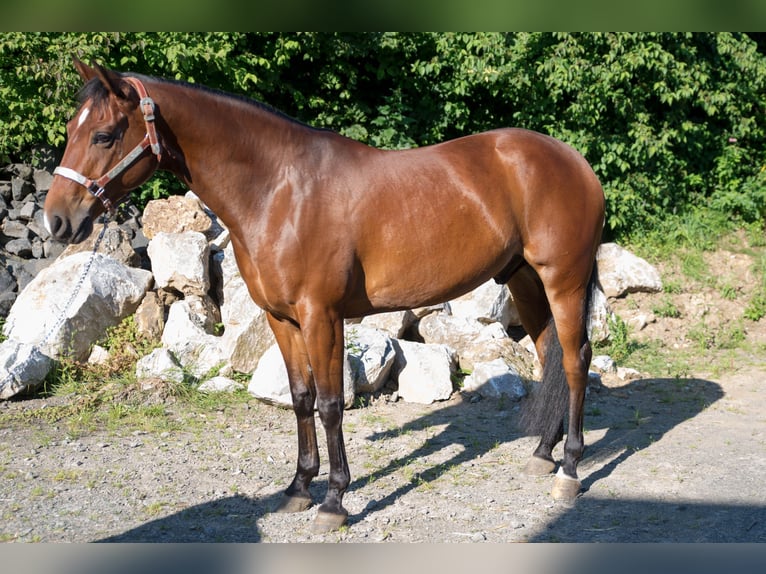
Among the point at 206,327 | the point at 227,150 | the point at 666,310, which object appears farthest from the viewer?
the point at 666,310

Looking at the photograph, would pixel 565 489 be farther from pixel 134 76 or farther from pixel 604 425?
pixel 134 76

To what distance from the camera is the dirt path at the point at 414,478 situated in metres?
3.69

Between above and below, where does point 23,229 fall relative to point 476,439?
above

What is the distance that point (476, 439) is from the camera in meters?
5.05

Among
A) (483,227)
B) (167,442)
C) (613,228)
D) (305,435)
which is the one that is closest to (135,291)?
(167,442)

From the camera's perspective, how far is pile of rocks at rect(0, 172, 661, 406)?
18.9ft

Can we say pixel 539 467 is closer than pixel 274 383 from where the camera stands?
Yes

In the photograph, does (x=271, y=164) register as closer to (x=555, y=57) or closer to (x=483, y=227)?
(x=483, y=227)

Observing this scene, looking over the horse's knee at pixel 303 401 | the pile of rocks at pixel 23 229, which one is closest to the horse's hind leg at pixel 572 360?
the horse's knee at pixel 303 401

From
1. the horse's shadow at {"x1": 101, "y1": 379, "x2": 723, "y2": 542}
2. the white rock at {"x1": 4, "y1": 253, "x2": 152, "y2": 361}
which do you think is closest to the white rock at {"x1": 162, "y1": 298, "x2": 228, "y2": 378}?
the white rock at {"x1": 4, "y1": 253, "x2": 152, "y2": 361}

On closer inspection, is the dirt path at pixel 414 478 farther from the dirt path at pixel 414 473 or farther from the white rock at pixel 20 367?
the white rock at pixel 20 367

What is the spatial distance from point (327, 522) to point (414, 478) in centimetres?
84

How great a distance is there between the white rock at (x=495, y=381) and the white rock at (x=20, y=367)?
342 cm

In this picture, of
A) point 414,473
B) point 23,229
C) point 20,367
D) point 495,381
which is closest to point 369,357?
point 495,381
